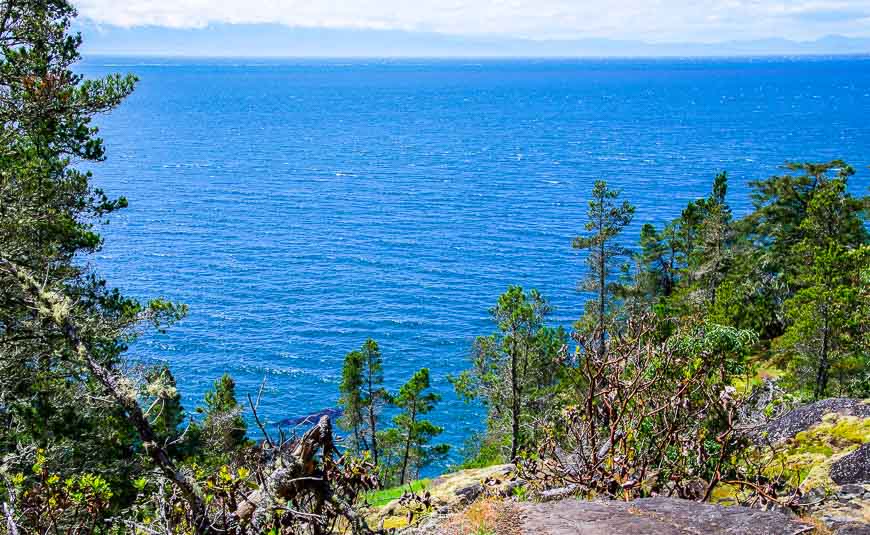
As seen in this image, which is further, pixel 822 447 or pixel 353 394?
pixel 353 394

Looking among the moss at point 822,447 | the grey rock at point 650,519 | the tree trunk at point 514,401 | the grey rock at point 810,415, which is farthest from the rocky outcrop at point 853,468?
the tree trunk at point 514,401

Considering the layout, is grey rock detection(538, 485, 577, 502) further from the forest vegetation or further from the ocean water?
the ocean water

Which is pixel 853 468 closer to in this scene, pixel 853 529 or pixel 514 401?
pixel 853 529

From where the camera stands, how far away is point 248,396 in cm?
467

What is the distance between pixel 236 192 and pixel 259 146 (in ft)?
185

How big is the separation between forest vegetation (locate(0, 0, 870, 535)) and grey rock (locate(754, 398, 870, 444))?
142 cm

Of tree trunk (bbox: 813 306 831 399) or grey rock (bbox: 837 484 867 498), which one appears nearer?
grey rock (bbox: 837 484 867 498)

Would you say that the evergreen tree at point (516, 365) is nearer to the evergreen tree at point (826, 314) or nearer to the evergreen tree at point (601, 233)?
the evergreen tree at point (601, 233)

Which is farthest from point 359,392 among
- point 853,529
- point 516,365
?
point 853,529

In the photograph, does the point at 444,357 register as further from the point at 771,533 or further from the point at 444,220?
the point at 771,533

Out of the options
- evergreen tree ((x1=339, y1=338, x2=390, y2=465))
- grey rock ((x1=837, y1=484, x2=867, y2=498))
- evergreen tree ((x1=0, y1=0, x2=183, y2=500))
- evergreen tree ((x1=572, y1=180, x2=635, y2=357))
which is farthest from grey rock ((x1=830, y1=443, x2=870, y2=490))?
evergreen tree ((x1=572, y1=180, x2=635, y2=357))

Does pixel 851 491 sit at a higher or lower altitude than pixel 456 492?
higher

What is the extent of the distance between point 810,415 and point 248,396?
1691 centimetres

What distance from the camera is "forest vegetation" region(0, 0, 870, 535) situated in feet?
24.6
